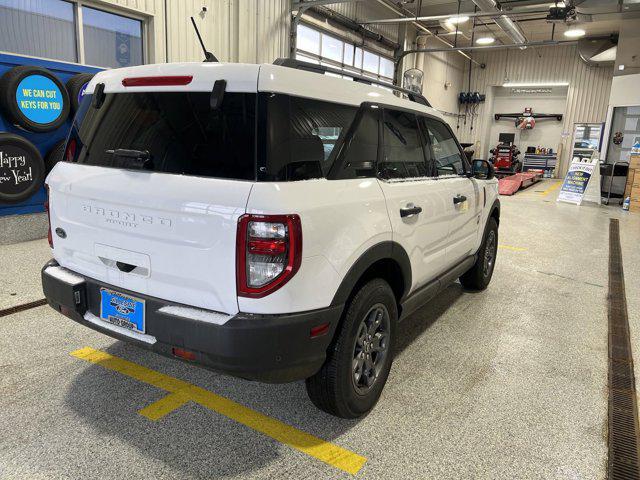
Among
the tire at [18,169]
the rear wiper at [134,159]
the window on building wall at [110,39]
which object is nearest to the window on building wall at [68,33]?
the window on building wall at [110,39]

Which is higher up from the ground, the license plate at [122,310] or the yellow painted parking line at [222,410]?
the license plate at [122,310]

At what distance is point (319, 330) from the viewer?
6.18ft

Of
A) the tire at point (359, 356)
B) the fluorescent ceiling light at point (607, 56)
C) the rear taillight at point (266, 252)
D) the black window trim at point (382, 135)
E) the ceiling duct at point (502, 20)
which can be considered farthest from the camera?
the fluorescent ceiling light at point (607, 56)

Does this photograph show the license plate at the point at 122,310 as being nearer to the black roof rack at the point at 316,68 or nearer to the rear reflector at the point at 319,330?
the rear reflector at the point at 319,330

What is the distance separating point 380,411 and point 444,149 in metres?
1.82

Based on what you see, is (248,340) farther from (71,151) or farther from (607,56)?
(607,56)

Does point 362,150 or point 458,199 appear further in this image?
point 458,199

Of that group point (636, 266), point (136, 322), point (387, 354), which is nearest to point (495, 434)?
point (387, 354)

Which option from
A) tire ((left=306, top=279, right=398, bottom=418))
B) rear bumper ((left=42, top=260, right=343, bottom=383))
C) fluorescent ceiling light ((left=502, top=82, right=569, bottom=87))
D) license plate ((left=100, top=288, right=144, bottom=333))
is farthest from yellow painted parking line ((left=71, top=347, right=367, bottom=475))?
fluorescent ceiling light ((left=502, top=82, right=569, bottom=87))

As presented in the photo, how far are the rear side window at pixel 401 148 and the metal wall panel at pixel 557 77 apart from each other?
19671 millimetres

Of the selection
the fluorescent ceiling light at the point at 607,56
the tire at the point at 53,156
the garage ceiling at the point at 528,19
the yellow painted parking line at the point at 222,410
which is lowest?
the yellow painted parking line at the point at 222,410

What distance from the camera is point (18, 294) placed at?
3809 mm

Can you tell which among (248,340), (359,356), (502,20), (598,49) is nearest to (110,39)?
(359,356)

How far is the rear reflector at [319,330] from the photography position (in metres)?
1.86
